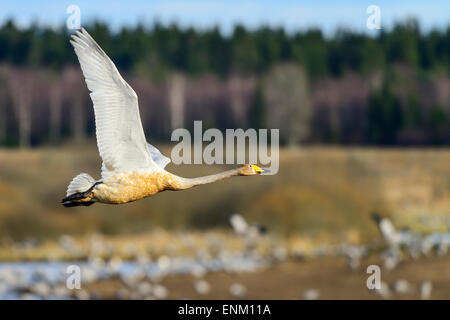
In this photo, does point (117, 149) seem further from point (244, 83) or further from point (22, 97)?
point (244, 83)

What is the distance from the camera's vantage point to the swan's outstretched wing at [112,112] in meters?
10.0

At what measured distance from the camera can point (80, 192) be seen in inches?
422

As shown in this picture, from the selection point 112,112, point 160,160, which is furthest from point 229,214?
point 112,112

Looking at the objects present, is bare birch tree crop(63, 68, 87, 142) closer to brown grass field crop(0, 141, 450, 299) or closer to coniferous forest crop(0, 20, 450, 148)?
coniferous forest crop(0, 20, 450, 148)

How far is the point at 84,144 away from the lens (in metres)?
47.7

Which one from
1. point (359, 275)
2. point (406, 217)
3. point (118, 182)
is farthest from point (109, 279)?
point (118, 182)

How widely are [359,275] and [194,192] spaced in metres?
7.58

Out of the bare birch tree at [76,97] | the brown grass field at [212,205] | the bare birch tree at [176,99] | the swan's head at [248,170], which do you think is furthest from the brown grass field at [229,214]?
the bare birch tree at [176,99]

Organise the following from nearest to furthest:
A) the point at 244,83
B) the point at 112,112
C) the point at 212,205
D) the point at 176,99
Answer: the point at 112,112
the point at 212,205
the point at 176,99
the point at 244,83

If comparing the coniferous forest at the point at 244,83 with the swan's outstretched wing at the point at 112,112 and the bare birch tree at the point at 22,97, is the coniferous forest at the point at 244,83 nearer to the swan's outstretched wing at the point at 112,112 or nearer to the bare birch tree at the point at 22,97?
the bare birch tree at the point at 22,97

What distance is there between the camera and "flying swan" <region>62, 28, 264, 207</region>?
33.5ft

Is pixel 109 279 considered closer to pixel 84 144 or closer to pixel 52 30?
pixel 84 144

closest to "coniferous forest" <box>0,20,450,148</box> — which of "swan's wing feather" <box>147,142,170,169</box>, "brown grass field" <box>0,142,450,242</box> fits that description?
"brown grass field" <box>0,142,450,242</box>

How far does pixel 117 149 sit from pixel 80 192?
0.61m
